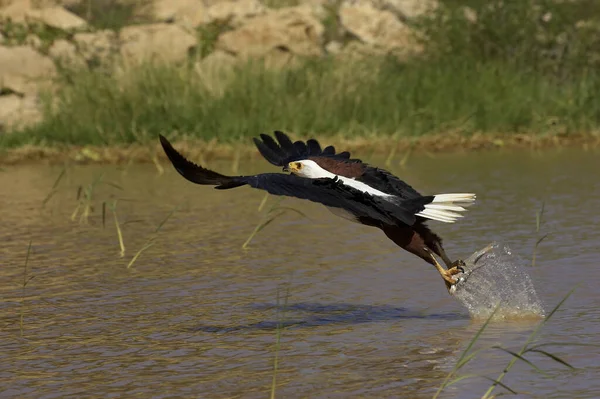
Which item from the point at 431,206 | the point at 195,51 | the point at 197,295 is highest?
the point at 195,51

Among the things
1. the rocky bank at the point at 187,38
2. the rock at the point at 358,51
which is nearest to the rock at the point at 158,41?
the rocky bank at the point at 187,38

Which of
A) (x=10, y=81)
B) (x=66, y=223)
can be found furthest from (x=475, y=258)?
(x=10, y=81)

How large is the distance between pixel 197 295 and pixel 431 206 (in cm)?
186

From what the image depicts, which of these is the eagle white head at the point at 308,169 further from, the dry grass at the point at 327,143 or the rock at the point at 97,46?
the rock at the point at 97,46

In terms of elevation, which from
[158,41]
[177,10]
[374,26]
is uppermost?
[177,10]

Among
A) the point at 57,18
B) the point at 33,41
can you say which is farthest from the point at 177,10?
the point at 33,41

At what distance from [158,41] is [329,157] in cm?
1303

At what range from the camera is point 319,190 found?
6938mm

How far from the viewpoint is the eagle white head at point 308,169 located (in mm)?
7414

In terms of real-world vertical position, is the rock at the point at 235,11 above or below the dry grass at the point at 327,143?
above

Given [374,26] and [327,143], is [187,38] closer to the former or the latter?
[374,26]

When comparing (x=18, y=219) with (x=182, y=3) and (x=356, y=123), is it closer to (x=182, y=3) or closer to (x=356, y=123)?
(x=356, y=123)

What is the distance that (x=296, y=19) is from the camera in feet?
67.7

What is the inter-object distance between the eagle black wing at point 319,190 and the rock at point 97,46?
12.9 metres
